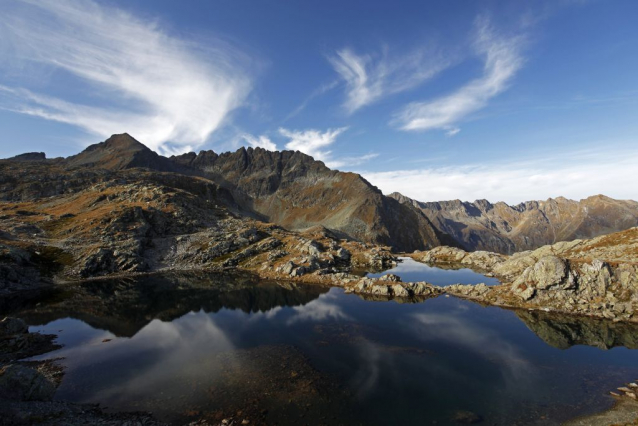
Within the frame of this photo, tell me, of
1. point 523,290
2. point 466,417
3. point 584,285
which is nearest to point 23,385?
point 466,417

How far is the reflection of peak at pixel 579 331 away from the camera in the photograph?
4803 centimetres

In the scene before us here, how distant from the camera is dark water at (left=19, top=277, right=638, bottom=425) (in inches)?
1234

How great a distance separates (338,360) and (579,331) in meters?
45.2

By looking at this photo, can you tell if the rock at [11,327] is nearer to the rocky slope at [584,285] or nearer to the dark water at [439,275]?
the dark water at [439,275]

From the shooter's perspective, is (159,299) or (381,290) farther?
(381,290)

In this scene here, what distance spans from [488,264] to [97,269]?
154145 millimetres

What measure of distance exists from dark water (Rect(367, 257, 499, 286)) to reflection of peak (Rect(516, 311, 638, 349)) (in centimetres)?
3421

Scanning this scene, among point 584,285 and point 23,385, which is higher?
point 23,385

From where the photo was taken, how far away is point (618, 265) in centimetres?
6197

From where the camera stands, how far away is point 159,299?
260 feet

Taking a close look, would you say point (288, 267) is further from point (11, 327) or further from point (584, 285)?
point (584, 285)

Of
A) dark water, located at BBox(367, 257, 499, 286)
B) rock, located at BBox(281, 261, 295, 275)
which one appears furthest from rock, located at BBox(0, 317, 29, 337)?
dark water, located at BBox(367, 257, 499, 286)

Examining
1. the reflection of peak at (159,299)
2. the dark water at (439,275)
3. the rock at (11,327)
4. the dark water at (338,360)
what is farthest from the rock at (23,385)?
the dark water at (439,275)

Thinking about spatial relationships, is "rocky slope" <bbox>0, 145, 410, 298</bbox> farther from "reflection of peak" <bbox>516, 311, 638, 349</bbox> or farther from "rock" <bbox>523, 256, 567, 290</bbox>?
"reflection of peak" <bbox>516, 311, 638, 349</bbox>
